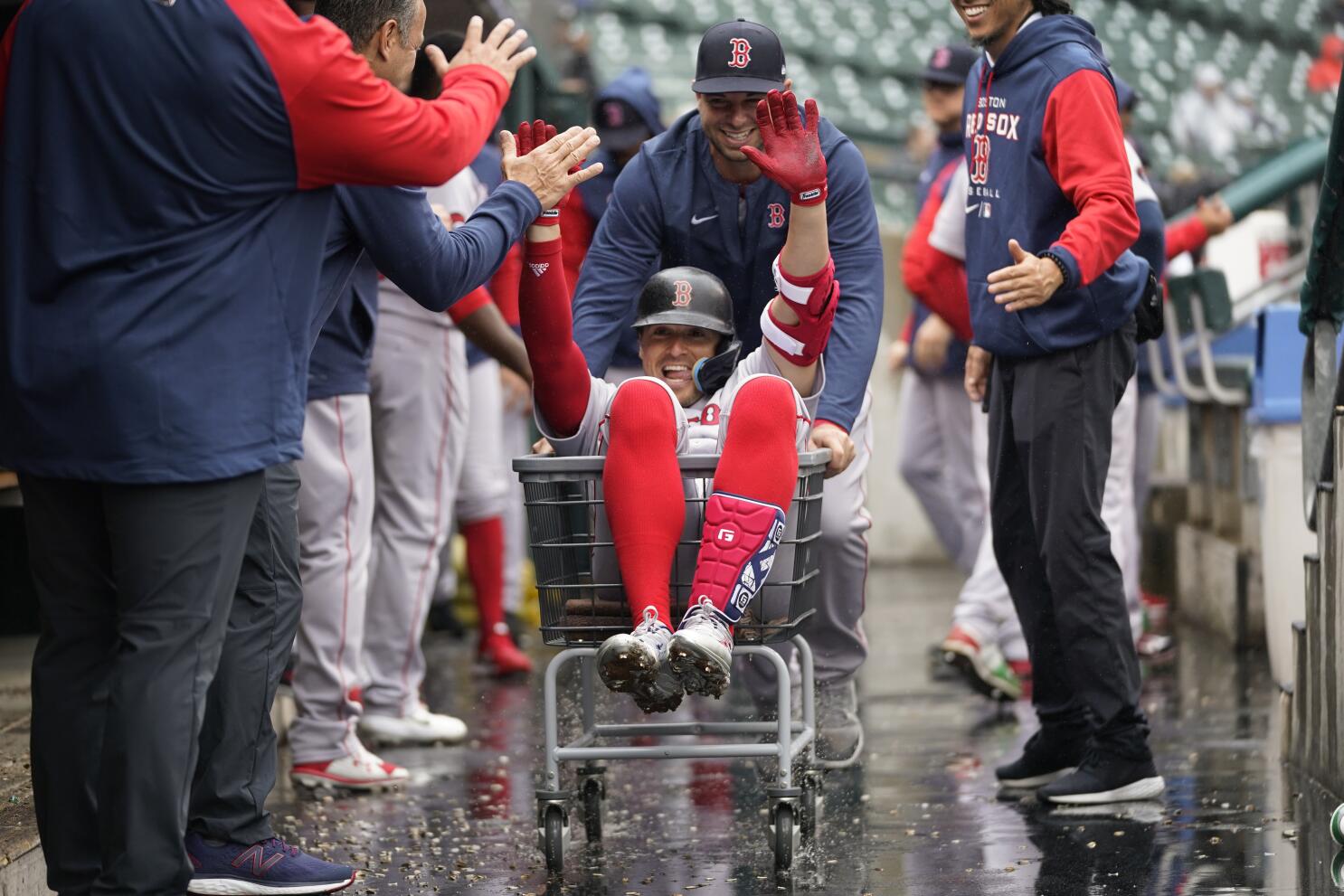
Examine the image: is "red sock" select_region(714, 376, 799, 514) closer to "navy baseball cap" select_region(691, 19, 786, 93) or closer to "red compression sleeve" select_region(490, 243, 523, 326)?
"navy baseball cap" select_region(691, 19, 786, 93)

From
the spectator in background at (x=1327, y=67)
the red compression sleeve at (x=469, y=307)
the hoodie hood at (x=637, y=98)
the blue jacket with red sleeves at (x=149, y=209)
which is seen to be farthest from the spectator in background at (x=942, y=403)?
the spectator in background at (x=1327, y=67)

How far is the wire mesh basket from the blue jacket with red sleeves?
3.82 feet

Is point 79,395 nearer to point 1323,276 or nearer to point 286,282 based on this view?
point 286,282

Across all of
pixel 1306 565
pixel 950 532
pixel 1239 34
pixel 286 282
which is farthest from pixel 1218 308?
pixel 1239 34

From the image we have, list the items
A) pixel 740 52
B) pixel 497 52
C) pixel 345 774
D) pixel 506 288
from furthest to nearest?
pixel 506 288
pixel 345 774
pixel 740 52
pixel 497 52

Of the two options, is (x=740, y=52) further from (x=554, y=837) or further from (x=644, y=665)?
(x=554, y=837)

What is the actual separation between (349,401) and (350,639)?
775 millimetres

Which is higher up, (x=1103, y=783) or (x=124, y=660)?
(x=124, y=660)

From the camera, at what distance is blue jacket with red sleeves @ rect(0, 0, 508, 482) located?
140 inches

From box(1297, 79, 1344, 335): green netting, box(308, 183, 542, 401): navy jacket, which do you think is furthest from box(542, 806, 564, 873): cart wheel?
box(1297, 79, 1344, 335): green netting

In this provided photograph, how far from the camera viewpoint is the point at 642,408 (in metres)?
4.69

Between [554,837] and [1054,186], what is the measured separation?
90.1 inches

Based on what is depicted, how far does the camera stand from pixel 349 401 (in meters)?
6.01

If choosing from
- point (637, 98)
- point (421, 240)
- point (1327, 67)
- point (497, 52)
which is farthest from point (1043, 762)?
point (1327, 67)
